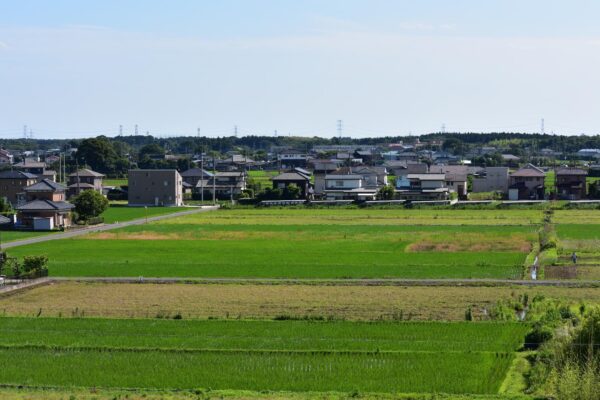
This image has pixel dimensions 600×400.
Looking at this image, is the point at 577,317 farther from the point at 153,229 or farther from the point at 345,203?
the point at 345,203

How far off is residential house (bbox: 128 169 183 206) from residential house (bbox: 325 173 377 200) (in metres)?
13.5

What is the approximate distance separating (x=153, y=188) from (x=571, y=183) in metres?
35.7

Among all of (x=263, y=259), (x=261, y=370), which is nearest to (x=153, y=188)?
(x=263, y=259)

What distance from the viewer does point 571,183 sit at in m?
78.5

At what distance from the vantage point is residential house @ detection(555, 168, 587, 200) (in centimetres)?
7812

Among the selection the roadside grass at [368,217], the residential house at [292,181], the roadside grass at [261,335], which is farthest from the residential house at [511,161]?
the roadside grass at [261,335]

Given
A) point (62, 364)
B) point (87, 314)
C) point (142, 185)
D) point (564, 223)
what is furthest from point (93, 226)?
point (62, 364)

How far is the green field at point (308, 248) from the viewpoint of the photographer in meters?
34.2

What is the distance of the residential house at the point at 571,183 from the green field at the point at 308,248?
1814 centimetres

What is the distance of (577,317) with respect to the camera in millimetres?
23266

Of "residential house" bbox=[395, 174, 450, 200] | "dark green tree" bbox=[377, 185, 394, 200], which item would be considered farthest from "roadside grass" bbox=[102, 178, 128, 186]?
"dark green tree" bbox=[377, 185, 394, 200]

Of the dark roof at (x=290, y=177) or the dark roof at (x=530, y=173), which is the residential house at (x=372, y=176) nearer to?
the dark roof at (x=290, y=177)

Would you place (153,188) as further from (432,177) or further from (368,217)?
(432,177)

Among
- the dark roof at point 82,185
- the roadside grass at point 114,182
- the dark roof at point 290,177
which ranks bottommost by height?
the roadside grass at point 114,182
